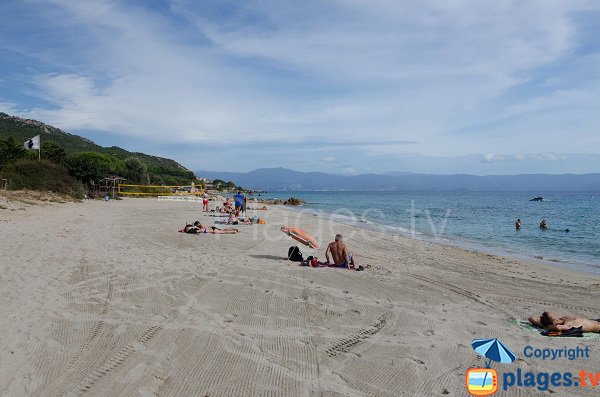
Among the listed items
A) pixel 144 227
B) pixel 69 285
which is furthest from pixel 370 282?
pixel 144 227

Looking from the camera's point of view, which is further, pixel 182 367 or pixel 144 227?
pixel 144 227

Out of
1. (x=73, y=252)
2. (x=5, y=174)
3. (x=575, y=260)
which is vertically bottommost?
(x=575, y=260)

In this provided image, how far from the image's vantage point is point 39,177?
→ 27.1 metres

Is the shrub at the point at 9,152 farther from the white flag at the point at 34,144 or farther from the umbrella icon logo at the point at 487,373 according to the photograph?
the umbrella icon logo at the point at 487,373

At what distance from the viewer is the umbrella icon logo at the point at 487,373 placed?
14.4ft

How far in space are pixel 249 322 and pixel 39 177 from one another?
1043 inches

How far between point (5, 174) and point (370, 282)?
2492 cm

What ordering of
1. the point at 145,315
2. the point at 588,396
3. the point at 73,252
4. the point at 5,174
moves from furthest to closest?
the point at 5,174 → the point at 73,252 → the point at 145,315 → the point at 588,396

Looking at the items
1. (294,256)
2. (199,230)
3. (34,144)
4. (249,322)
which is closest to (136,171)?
(34,144)

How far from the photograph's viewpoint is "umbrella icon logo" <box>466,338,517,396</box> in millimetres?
4379

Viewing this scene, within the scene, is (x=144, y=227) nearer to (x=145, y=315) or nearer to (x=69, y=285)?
(x=69, y=285)

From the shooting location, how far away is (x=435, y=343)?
217 inches

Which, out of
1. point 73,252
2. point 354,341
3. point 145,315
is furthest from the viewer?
point 73,252
